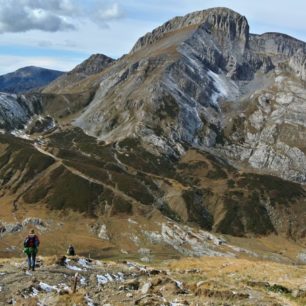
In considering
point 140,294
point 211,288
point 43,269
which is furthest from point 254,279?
point 43,269

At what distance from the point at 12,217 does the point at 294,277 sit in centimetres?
16572

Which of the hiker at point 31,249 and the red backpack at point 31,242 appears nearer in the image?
the hiker at point 31,249

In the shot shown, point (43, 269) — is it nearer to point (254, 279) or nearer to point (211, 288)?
point (211, 288)

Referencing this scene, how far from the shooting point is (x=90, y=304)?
86.8 ft

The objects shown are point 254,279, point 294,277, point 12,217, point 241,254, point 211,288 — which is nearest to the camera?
point 211,288

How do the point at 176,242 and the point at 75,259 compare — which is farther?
the point at 176,242

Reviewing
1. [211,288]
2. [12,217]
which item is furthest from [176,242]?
[211,288]

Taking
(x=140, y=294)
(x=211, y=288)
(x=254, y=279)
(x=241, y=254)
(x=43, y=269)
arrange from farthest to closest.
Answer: (x=241, y=254) → (x=254, y=279) → (x=43, y=269) → (x=211, y=288) → (x=140, y=294)

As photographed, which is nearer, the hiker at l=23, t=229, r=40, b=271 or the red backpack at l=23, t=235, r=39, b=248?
the hiker at l=23, t=229, r=40, b=271

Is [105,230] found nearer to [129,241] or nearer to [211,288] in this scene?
[129,241]

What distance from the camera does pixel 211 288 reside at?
30.9 meters

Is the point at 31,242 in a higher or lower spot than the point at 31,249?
higher

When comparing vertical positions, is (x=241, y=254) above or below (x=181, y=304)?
below

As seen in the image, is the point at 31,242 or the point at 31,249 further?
the point at 31,242
